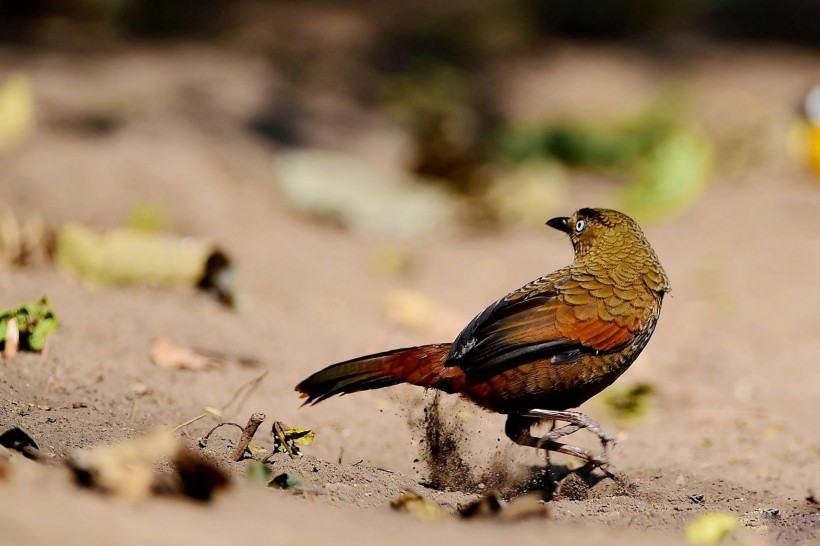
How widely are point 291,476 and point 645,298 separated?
5.18 ft

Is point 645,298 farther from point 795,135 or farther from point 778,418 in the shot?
point 795,135

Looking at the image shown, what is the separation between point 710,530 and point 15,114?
637 cm

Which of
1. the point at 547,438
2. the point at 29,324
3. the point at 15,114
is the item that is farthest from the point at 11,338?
the point at 15,114

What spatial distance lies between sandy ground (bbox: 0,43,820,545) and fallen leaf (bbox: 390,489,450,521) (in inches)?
4.6

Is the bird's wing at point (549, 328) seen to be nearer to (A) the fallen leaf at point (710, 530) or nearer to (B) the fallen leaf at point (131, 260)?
(A) the fallen leaf at point (710, 530)

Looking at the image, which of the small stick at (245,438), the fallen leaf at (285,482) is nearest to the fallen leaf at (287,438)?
the small stick at (245,438)

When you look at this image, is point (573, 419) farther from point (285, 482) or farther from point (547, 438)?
point (285, 482)

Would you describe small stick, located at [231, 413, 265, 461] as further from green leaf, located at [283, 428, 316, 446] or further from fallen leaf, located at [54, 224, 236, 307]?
fallen leaf, located at [54, 224, 236, 307]

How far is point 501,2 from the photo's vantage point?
43.2ft

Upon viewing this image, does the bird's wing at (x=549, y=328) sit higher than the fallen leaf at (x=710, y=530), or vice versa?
the bird's wing at (x=549, y=328)

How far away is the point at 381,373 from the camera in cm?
396

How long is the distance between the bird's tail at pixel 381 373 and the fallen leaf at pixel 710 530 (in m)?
1.10

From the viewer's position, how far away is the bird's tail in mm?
3943

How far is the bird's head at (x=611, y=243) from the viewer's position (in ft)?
13.8
